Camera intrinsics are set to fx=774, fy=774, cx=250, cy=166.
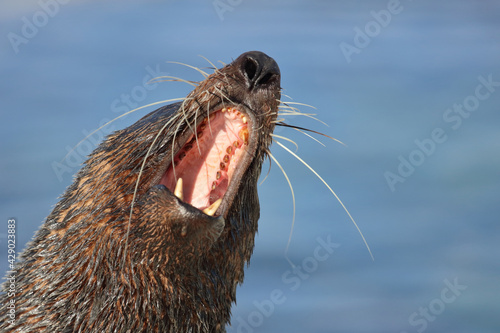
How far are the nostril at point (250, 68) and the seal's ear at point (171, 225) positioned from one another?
37.0 inches

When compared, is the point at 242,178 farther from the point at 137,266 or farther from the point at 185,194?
the point at 137,266

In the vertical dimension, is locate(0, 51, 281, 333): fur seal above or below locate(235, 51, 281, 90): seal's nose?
below

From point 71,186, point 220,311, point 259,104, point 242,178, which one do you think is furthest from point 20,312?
point 259,104

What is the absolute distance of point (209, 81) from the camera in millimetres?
5270

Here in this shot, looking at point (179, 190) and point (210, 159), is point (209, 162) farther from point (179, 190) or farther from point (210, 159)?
point (179, 190)

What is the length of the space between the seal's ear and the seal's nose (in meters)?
0.93

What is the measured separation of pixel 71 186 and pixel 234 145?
1.37 meters

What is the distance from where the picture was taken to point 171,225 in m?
4.94

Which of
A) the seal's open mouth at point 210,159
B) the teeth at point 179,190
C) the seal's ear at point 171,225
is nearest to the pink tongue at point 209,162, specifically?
the seal's open mouth at point 210,159

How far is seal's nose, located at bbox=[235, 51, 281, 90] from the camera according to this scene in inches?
201

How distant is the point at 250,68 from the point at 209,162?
72 centimetres

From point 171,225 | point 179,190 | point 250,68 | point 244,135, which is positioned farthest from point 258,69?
A: point 171,225

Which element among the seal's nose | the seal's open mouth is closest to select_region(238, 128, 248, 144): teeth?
the seal's open mouth

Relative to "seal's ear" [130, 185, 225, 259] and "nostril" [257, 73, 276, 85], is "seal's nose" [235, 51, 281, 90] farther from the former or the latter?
"seal's ear" [130, 185, 225, 259]
